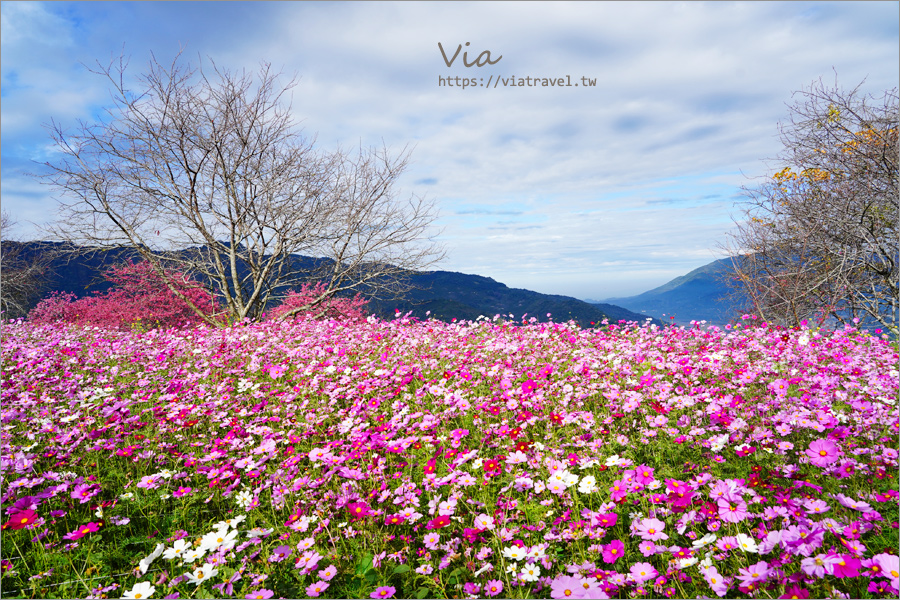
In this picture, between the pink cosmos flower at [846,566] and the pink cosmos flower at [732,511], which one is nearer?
the pink cosmos flower at [846,566]

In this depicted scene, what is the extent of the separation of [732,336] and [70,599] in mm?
7129

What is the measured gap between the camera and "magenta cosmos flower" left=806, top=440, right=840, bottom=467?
7.53 ft

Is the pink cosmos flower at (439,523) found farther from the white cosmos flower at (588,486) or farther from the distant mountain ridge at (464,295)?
the distant mountain ridge at (464,295)

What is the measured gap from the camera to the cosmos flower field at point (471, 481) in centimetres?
194

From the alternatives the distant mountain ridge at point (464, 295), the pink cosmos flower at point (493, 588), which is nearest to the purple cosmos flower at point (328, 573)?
the pink cosmos flower at point (493, 588)

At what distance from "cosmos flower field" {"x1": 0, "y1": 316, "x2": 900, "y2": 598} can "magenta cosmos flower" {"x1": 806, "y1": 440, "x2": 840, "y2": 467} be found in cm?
1

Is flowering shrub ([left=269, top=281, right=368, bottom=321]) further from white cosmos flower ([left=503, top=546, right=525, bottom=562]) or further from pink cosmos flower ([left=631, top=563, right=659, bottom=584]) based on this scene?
pink cosmos flower ([left=631, top=563, right=659, bottom=584])

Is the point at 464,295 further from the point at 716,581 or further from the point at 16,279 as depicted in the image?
the point at 716,581

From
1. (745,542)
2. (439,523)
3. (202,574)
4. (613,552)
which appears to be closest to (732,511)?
(745,542)

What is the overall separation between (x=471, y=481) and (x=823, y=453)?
193 centimetres

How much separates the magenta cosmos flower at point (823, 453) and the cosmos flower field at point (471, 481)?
1 centimetres

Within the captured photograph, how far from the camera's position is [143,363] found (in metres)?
5.90

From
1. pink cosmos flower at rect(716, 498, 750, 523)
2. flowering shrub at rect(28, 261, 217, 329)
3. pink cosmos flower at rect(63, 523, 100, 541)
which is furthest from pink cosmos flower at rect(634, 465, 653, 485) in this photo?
flowering shrub at rect(28, 261, 217, 329)

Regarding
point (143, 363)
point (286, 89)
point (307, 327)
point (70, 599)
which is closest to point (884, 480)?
point (70, 599)
